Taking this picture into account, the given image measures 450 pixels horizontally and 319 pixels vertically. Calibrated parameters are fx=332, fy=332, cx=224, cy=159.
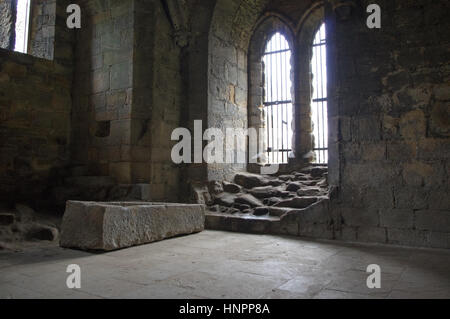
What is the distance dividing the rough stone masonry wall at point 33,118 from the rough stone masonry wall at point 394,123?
14.8ft

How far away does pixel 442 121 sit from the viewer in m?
3.69

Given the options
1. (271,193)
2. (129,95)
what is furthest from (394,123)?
(129,95)

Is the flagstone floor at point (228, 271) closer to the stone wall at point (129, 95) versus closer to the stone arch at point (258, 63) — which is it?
the stone wall at point (129, 95)

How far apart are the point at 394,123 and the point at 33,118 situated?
5331 millimetres

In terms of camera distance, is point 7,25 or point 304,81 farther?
point 304,81

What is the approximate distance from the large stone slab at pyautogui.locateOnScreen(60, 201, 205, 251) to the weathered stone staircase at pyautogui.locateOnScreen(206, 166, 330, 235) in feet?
3.97

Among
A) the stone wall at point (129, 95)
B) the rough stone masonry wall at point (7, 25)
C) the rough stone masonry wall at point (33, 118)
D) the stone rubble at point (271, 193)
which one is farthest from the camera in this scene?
the rough stone masonry wall at point (7, 25)

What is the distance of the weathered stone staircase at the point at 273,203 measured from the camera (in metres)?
4.33

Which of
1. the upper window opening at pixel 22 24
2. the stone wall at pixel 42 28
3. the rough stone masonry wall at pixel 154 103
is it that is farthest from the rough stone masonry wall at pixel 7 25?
the rough stone masonry wall at pixel 154 103

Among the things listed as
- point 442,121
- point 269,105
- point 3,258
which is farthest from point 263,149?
point 3,258

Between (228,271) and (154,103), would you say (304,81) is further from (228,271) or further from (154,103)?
(228,271)

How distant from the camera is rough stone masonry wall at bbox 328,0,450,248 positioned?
370 cm

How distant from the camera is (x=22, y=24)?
20.4ft

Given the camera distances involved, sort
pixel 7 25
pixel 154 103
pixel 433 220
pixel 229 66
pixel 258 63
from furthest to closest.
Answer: pixel 258 63 < pixel 229 66 < pixel 7 25 < pixel 154 103 < pixel 433 220
